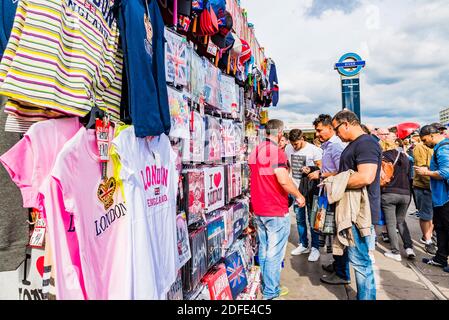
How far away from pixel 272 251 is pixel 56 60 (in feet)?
9.52

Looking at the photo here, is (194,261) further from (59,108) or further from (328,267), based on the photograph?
(328,267)

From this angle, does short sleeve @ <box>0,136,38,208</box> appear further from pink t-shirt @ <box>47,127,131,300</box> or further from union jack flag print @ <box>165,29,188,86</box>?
union jack flag print @ <box>165,29,188,86</box>

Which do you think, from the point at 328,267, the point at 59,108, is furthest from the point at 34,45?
the point at 328,267

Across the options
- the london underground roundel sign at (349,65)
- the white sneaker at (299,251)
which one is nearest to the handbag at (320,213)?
the white sneaker at (299,251)

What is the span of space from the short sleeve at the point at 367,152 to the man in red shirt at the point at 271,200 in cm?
75

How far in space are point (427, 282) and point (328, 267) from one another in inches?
48.2

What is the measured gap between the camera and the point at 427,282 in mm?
3832

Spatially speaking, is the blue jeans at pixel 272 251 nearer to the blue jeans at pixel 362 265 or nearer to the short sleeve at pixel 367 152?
the blue jeans at pixel 362 265

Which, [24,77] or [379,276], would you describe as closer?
[24,77]

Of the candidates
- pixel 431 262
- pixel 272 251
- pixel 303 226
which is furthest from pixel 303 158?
pixel 431 262

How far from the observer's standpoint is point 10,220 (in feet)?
3.78

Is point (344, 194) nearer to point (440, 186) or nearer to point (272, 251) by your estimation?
point (272, 251)

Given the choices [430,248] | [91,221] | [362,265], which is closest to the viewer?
[91,221]

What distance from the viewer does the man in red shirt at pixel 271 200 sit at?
3234 millimetres
